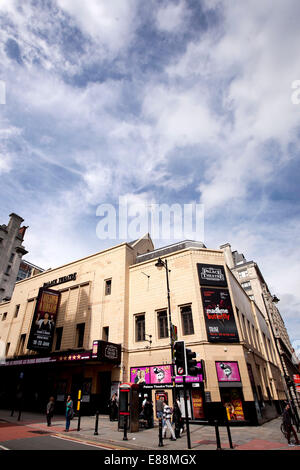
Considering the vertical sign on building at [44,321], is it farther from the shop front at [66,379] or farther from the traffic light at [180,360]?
the traffic light at [180,360]

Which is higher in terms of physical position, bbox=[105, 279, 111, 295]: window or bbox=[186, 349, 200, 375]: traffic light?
bbox=[105, 279, 111, 295]: window

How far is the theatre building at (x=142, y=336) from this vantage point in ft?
58.0

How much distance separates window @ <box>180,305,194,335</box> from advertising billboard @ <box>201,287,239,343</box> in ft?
4.34

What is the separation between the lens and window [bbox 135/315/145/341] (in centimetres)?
2211

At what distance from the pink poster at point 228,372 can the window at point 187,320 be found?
3.01 metres

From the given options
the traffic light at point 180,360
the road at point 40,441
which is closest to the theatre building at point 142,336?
the traffic light at point 180,360

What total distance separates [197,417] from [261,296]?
135 ft

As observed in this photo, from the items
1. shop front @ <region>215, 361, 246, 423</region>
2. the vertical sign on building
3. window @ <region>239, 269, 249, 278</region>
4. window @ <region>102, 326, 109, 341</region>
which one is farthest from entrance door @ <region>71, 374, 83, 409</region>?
window @ <region>239, 269, 249, 278</region>

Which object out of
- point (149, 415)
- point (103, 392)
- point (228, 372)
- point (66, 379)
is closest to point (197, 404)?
point (228, 372)

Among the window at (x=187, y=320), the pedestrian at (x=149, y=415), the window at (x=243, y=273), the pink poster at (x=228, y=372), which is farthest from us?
the window at (x=243, y=273)

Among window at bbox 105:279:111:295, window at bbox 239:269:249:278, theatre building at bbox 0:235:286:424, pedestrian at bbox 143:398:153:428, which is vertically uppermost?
window at bbox 239:269:249:278

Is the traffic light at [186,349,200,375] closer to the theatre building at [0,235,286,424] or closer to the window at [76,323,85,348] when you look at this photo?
the theatre building at [0,235,286,424]

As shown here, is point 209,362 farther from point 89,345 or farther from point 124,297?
point 89,345
